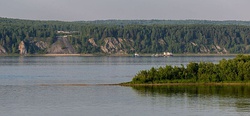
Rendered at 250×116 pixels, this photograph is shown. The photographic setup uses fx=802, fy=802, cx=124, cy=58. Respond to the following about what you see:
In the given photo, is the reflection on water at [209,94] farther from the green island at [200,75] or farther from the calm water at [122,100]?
the green island at [200,75]

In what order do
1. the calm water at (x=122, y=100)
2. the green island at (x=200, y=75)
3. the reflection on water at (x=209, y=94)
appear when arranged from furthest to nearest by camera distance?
the green island at (x=200, y=75) < the reflection on water at (x=209, y=94) < the calm water at (x=122, y=100)

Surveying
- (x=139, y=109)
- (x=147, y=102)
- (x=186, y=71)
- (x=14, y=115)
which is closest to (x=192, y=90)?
(x=186, y=71)

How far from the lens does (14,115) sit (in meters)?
52.2

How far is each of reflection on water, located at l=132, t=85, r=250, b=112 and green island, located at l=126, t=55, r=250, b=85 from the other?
204 centimetres

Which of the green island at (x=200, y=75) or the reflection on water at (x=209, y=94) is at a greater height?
the green island at (x=200, y=75)

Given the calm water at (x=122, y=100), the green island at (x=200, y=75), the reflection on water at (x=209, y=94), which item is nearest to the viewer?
the calm water at (x=122, y=100)

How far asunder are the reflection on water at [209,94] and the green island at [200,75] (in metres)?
2.04

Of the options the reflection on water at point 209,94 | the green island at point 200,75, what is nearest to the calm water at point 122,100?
the reflection on water at point 209,94

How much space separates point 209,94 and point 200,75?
905cm

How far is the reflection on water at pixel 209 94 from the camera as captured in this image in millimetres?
59259

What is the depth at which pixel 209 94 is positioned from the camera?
67.0 meters

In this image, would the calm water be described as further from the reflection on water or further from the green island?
the green island

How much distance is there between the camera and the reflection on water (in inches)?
2333

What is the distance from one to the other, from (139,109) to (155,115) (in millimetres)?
3667
